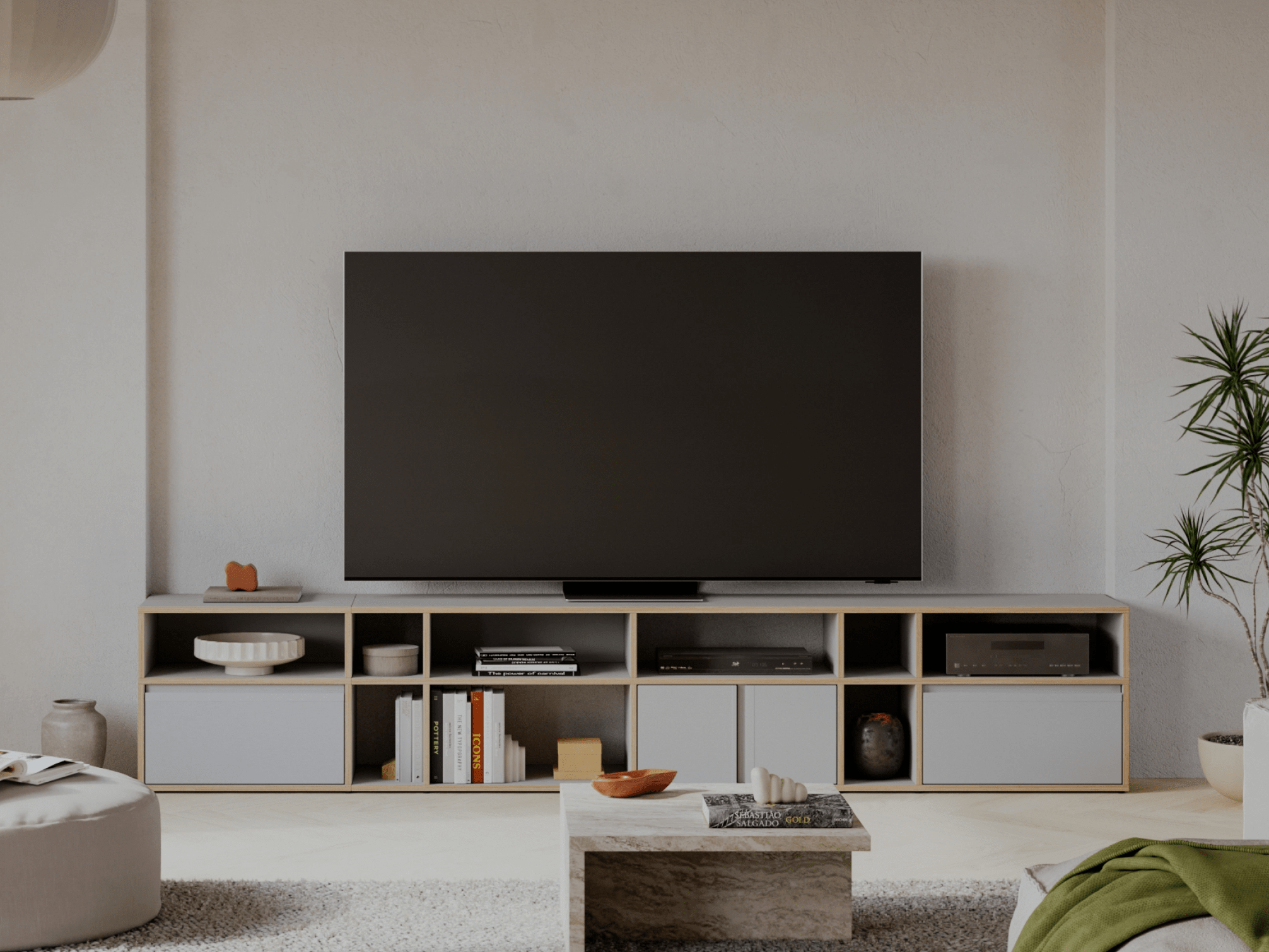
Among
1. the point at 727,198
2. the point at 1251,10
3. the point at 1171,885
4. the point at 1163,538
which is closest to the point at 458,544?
the point at 727,198

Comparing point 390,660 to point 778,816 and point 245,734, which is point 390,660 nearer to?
point 245,734

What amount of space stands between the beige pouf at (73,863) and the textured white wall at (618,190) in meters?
1.65

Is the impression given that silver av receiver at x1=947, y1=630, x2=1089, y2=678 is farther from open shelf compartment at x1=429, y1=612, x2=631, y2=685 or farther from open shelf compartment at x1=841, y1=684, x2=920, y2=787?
open shelf compartment at x1=429, y1=612, x2=631, y2=685

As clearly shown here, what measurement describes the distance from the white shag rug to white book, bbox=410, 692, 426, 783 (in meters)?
0.93

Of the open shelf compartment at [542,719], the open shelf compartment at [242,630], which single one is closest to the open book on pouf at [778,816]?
the open shelf compartment at [542,719]

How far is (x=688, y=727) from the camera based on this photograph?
13.1 ft

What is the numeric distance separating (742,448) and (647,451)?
32cm

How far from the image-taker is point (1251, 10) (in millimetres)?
4258

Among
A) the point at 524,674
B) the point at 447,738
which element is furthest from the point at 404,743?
the point at 524,674

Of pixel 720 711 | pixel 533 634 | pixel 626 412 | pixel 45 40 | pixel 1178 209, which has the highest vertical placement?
pixel 1178 209

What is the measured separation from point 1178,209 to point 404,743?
10.5 feet

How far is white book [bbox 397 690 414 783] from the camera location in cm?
399

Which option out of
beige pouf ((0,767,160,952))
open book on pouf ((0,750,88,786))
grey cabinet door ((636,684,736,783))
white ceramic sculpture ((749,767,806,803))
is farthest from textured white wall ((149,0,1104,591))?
white ceramic sculpture ((749,767,806,803))

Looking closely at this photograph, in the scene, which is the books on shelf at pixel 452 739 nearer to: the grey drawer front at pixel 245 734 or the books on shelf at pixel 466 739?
the books on shelf at pixel 466 739
